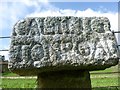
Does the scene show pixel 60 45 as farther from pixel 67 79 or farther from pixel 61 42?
pixel 67 79

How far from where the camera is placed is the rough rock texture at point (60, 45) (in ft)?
15.4

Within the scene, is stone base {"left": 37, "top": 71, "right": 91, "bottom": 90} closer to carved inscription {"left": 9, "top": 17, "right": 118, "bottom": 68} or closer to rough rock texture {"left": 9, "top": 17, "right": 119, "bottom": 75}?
rough rock texture {"left": 9, "top": 17, "right": 119, "bottom": 75}

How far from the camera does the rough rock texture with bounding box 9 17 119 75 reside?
4.68m

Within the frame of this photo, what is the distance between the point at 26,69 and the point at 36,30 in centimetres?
49

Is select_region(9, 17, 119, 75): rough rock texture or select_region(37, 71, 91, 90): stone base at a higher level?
select_region(9, 17, 119, 75): rough rock texture

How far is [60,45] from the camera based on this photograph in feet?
15.6

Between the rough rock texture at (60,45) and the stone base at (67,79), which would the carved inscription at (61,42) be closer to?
the rough rock texture at (60,45)

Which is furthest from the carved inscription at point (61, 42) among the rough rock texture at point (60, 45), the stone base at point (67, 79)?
the stone base at point (67, 79)

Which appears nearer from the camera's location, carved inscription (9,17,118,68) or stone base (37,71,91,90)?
carved inscription (9,17,118,68)

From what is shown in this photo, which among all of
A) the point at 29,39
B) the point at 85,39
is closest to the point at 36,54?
the point at 29,39

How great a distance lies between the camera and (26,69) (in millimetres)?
4695

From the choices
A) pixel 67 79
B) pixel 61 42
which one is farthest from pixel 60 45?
pixel 67 79

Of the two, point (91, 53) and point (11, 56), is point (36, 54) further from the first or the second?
point (91, 53)

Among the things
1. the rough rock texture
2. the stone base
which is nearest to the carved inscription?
the rough rock texture
